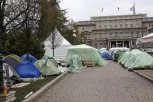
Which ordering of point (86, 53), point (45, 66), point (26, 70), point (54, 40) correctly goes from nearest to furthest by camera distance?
1. point (26, 70)
2. point (45, 66)
3. point (86, 53)
4. point (54, 40)

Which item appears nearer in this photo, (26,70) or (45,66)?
(26,70)

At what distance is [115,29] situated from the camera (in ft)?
463

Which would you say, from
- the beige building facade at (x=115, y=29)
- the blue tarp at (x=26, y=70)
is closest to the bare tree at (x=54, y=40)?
the blue tarp at (x=26, y=70)

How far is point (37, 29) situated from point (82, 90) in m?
17.1

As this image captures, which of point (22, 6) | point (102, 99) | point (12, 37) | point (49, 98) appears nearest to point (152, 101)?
point (102, 99)

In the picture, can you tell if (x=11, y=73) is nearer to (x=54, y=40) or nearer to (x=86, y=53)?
(x=86, y=53)

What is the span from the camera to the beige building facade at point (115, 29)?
446 ft

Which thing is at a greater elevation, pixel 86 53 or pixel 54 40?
pixel 54 40

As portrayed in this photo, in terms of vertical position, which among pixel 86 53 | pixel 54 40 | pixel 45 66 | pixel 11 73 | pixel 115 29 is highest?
pixel 115 29

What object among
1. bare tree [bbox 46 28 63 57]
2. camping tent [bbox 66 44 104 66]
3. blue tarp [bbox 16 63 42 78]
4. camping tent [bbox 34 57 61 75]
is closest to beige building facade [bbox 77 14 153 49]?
bare tree [bbox 46 28 63 57]

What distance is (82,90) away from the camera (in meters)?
17.6

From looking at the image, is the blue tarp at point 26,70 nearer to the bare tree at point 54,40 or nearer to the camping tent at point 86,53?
the camping tent at point 86,53

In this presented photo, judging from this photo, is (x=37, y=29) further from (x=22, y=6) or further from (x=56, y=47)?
(x=56, y=47)

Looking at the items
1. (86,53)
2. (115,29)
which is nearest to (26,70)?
(86,53)
